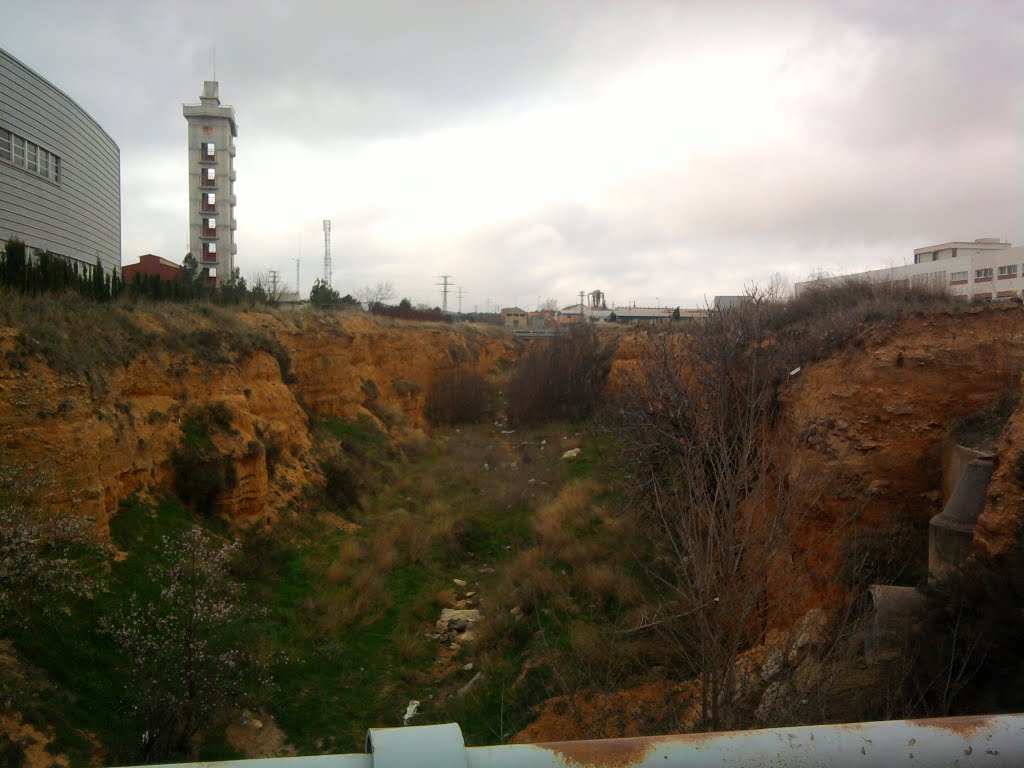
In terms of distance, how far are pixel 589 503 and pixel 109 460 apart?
9.28 m

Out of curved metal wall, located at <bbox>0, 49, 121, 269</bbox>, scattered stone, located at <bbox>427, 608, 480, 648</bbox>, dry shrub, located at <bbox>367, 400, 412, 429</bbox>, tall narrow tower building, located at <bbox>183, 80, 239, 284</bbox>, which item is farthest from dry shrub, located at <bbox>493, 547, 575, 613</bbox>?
tall narrow tower building, located at <bbox>183, 80, 239, 284</bbox>

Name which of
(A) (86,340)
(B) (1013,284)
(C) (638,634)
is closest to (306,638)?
(C) (638,634)

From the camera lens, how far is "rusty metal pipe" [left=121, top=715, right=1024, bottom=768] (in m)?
1.10

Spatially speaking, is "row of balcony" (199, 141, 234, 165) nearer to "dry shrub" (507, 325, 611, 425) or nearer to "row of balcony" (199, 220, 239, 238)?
"row of balcony" (199, 220, 239, 238)

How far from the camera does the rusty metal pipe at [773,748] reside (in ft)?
3.62

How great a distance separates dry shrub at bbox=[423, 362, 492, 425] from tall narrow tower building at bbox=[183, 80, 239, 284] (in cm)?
2287

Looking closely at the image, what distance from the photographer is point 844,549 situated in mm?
6859

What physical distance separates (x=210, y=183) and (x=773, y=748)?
49.7 meters

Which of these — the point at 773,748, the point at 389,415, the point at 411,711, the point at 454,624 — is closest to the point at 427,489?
the point at 389,415

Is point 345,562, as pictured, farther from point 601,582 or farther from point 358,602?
point 601,582

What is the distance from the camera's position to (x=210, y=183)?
44.4m

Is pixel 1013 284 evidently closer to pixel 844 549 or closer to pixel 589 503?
pixel 589 503

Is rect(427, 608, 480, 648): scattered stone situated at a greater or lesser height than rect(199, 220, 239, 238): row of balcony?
lesser

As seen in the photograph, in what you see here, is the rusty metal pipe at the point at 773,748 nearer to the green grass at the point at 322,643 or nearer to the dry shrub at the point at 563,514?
the green grass at the point at 322,643
